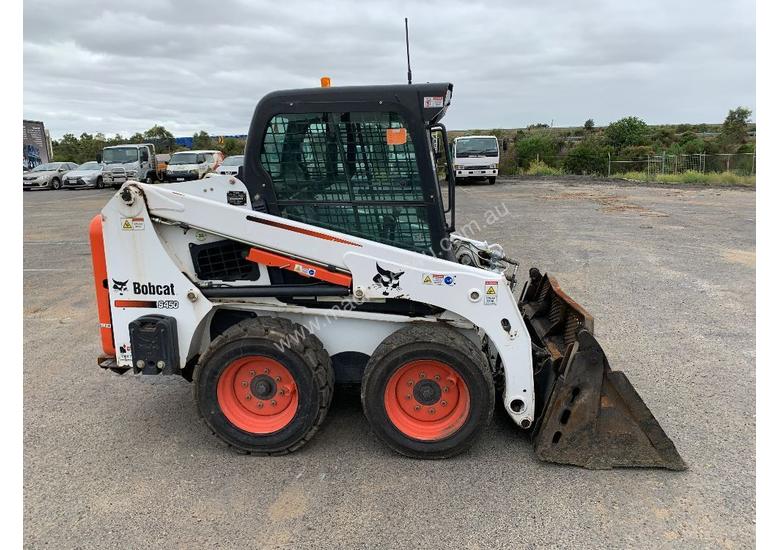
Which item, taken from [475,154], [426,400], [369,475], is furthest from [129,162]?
[369,475]

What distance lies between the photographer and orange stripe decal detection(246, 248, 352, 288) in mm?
3564

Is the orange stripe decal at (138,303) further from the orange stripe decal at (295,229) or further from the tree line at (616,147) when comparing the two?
the tree line at (616,147)

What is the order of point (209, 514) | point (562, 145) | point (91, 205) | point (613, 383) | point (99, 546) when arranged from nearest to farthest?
point (99, 546) → point (209, 514) → point (613, 383) → point (91, 205) → point (562, 145)

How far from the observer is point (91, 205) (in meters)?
19.1

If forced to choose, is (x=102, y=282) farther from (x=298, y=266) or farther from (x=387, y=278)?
(x=387, y=278)

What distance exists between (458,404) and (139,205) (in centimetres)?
235

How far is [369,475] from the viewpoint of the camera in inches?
135

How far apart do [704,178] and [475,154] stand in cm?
956

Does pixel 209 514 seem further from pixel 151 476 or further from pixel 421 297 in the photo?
pixel 421 297

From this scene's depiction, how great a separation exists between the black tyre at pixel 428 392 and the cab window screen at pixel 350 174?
27.3 inches

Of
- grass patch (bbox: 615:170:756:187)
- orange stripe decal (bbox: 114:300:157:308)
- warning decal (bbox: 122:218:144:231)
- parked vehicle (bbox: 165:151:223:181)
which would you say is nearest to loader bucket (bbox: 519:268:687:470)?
orange stripe decal (bbox: 114:300:157:308)

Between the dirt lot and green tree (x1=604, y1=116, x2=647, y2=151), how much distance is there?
3928cm

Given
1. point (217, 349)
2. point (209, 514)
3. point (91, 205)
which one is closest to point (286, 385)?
point (217, 349)

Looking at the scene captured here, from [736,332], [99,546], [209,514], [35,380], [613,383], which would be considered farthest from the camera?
[736,332]
